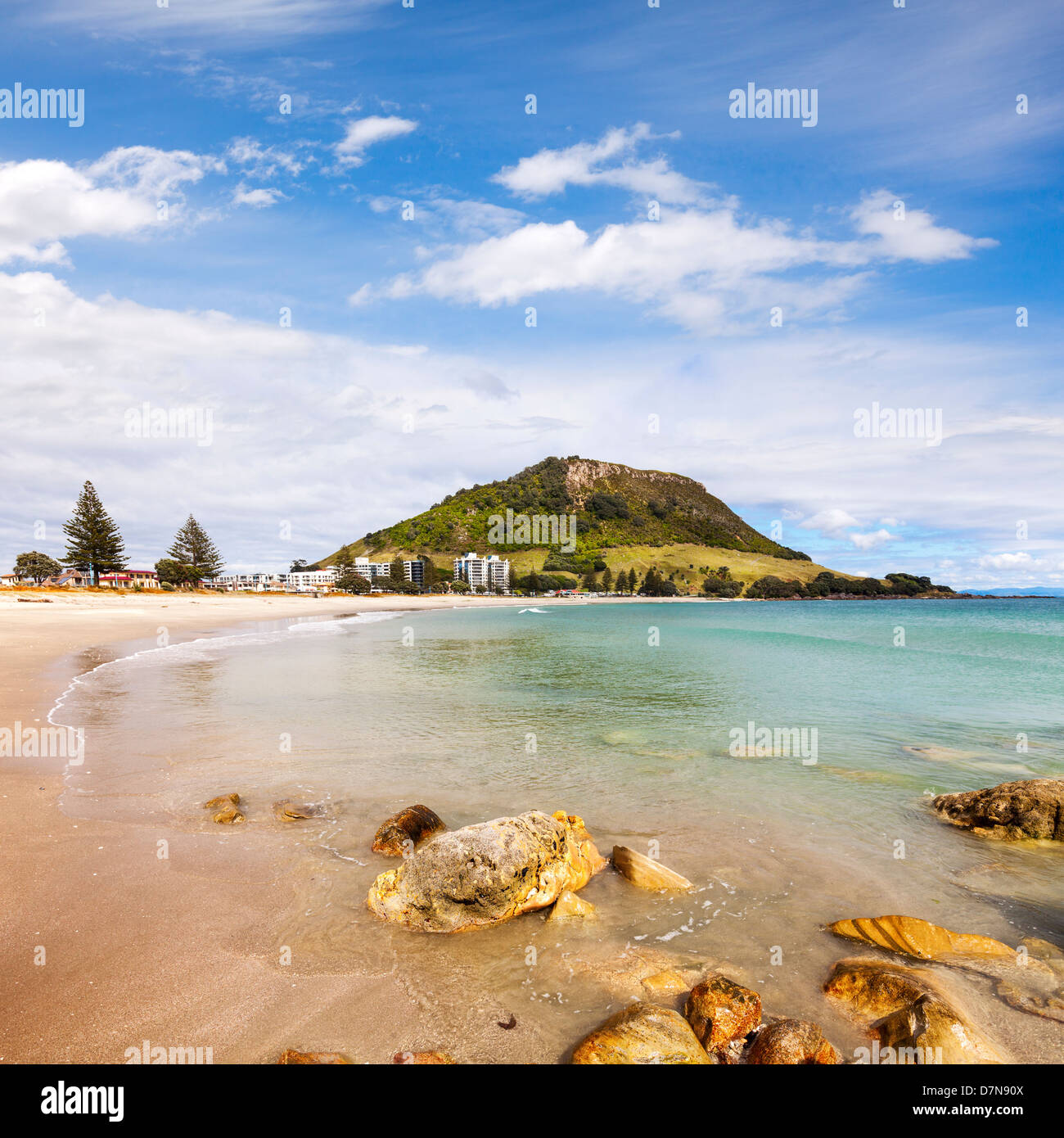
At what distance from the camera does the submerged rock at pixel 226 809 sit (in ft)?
30.4

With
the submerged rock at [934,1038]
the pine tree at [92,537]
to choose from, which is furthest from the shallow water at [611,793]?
the pine tree at [92,537]

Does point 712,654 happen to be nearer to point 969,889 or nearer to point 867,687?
point 867,687

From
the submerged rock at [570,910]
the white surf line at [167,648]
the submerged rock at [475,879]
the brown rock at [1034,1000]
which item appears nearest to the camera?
the brown rock at [1034,1000]

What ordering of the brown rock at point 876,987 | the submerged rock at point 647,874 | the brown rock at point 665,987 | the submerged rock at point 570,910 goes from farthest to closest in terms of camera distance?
the submerged rock at point 647,874
the submerged rock at point 570,910
the brown rock at point 665,987
the brown rock at point 876,987

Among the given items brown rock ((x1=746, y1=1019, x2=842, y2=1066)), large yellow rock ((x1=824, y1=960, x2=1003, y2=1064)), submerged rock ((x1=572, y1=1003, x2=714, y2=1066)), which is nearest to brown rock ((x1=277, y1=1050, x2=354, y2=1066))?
submerged rock ((x1=572, y1=1003, x2=714, y2=1066))

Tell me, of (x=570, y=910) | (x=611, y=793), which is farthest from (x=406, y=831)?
(x=611, y=793)

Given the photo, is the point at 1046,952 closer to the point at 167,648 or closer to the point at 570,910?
the point at 570,910

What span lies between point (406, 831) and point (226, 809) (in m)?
3.28

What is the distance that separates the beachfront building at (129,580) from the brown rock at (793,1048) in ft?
374

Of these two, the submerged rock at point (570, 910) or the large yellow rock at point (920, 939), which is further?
the submerged rock at point (570, 910)

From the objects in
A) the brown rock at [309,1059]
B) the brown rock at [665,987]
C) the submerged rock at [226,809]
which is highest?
the brown rock at [309,1059]

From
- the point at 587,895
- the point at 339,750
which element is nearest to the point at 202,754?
the point at 339,750

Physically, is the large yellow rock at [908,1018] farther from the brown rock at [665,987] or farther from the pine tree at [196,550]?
the pine tree at [196,550]
